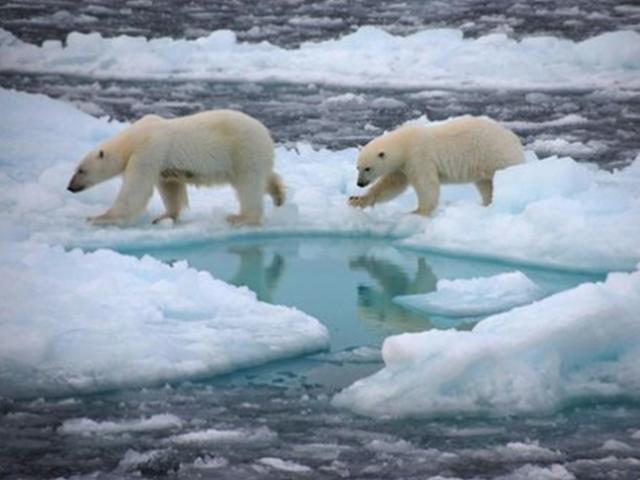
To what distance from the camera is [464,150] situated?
8758 mm

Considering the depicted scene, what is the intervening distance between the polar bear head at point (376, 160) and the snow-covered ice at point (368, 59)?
6724 millimetres

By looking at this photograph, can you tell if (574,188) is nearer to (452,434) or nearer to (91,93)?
(452,434)

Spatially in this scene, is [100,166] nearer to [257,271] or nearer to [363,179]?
[257,271]

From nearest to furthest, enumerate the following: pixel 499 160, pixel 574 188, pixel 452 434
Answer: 1. pixel 452 434
2. pixel 574 188
3. pixel 499 160

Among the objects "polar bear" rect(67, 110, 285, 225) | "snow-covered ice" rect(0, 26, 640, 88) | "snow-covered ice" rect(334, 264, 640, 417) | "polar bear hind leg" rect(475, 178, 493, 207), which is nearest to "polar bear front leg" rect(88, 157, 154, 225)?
"polar bear" rect(67, 110, 285, 225)

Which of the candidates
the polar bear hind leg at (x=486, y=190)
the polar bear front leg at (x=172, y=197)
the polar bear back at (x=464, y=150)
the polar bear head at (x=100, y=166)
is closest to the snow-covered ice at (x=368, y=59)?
the polar bear hind leg at (x=486, y=190)

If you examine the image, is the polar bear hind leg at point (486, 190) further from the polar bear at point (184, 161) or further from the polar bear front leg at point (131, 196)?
the polar bear front leg at point (131, 196)

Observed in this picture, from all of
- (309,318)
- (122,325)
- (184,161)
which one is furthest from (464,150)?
(122,325)

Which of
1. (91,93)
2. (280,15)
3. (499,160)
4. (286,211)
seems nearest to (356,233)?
(286,211)

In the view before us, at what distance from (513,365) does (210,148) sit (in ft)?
10.5

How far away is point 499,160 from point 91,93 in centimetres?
677

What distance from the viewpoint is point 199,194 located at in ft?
30.5

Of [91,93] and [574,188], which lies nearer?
[574,188]

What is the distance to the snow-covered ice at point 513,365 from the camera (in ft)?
17.5
